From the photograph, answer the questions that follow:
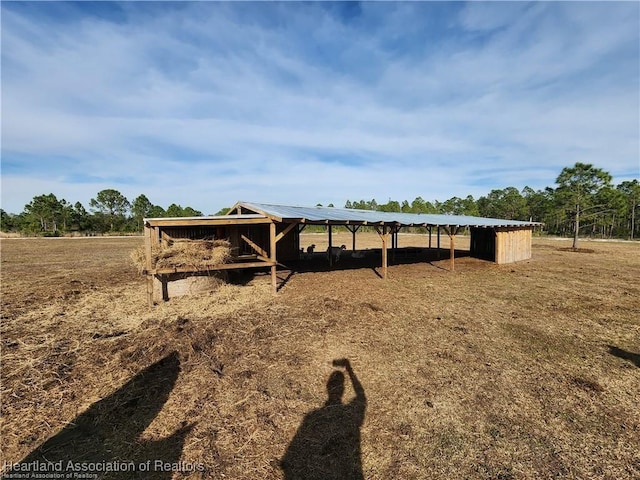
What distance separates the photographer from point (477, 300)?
999 centimetres

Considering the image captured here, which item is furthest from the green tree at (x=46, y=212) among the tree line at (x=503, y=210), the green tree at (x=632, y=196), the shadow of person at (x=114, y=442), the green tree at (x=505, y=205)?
the green tree at (x=632, y=196)

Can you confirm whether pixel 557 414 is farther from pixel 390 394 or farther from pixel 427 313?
pixel 427 313

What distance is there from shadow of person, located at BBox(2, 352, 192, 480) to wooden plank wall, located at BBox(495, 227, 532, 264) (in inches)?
738

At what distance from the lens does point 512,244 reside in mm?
18953

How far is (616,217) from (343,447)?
7069cm

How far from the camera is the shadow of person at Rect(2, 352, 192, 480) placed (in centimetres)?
339

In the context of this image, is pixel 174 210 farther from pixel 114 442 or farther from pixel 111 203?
pixel 114 442

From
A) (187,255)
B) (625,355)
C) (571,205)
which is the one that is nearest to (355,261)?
(187,255)

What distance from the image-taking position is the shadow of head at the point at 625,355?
5852 millimetres

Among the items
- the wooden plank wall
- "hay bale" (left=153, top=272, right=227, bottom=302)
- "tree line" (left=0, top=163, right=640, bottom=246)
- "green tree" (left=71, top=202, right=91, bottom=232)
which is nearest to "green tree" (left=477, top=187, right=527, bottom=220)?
"tree line" (left=0, top=163, right=640, bottom=246)

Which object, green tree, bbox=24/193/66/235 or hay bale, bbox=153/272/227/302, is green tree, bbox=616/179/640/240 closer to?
hay bale, bbox=153/272/227/302

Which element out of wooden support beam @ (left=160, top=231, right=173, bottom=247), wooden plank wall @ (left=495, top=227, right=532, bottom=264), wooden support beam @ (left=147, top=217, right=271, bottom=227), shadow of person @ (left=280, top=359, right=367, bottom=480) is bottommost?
shadow of person @ (left=280, top=359, right=367, bottom=480)

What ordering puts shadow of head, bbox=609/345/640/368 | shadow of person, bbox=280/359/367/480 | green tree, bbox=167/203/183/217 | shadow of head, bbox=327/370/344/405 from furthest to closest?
green tree, bbox=167/203/183/217 → shadow of head, bbox=609/345/640/368 → shadow of head, bbox=327/370/344/405 → shadow of person, bbox=280/359/367/480

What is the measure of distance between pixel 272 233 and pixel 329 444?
7.36m
